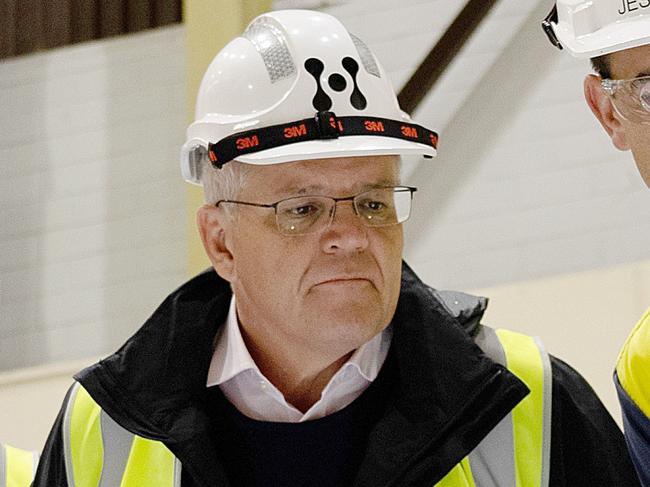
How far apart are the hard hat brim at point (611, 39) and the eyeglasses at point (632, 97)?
0.20ft

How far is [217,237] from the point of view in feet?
10.6

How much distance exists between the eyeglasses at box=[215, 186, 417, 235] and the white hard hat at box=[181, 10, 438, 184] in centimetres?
9

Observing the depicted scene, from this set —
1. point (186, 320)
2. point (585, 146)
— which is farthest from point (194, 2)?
point (186, 320)

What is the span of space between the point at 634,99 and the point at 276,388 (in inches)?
41.0

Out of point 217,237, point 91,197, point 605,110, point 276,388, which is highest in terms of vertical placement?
point 605,110

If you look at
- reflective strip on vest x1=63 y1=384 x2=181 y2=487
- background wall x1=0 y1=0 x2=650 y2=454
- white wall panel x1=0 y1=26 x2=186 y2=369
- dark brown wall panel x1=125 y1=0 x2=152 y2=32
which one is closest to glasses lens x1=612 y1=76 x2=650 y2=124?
reflective strip on vest x1=63 y1=384 x2=181 y2=487

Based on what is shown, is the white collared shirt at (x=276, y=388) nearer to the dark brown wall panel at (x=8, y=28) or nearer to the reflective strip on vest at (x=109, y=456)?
the reflective strip on vest at (x=109, y=456)

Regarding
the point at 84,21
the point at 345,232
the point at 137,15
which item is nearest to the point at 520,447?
the point at 345,232

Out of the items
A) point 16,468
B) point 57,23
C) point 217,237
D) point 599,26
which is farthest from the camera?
point 57,23

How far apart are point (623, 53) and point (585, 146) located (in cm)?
279

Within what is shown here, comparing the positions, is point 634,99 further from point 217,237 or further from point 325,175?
point 217,237

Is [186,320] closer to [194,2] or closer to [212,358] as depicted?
[212,358]

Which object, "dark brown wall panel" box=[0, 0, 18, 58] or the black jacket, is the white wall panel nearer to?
"dark brown wall panel" box=[0, 0, 18, 58]

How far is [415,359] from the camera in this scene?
299cm
